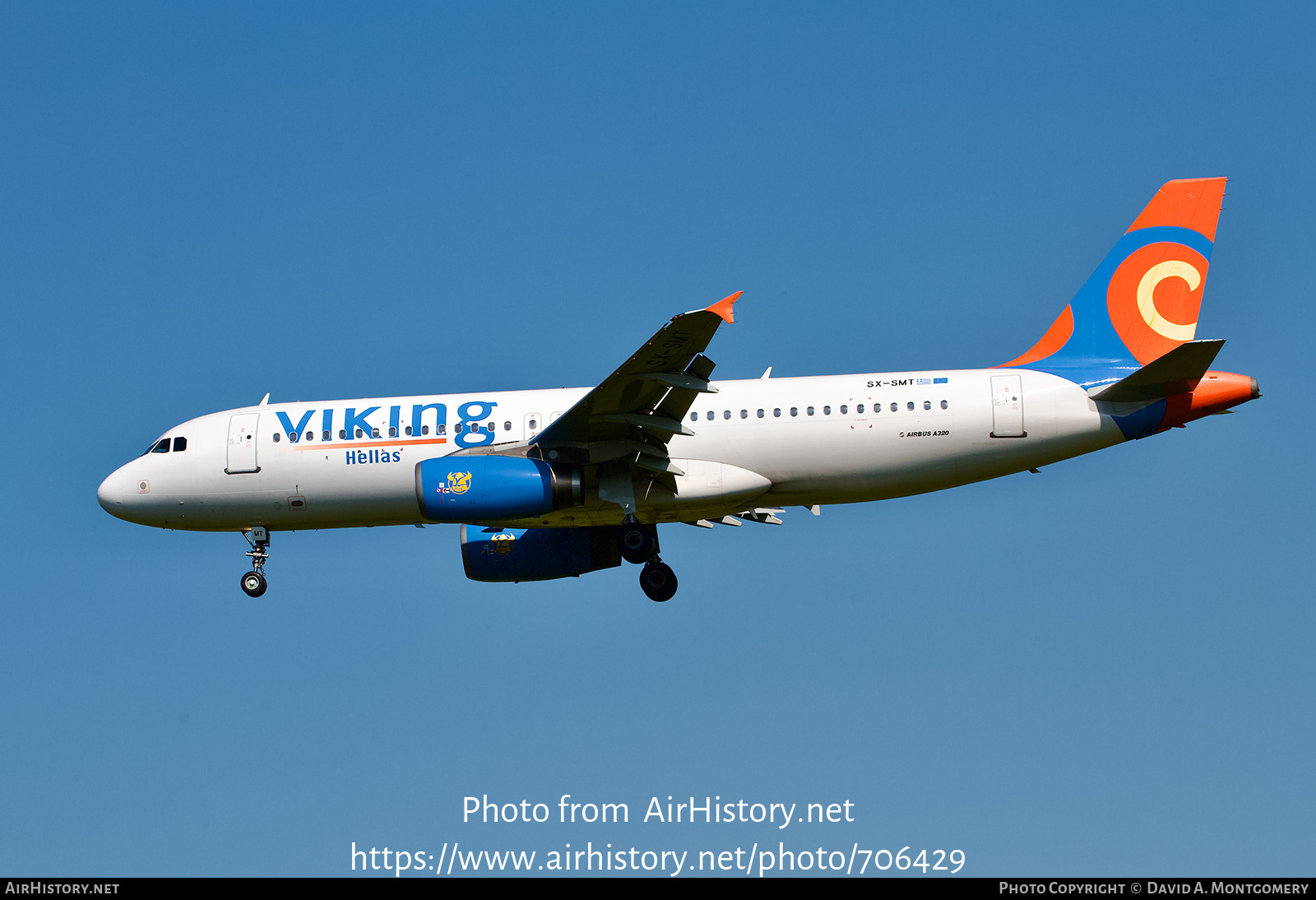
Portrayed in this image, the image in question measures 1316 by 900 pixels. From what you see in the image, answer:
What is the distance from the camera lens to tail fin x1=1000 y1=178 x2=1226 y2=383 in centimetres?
2583

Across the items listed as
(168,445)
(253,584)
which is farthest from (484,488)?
(168,445)

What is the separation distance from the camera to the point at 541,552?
2819cm

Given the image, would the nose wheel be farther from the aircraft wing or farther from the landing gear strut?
the landing gear strut

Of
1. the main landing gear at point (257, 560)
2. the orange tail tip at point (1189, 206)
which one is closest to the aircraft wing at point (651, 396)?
the main landing gear at point (257, 560)

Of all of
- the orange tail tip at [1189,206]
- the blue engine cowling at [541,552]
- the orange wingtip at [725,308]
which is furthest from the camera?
the blue engine cowling at [541,552]

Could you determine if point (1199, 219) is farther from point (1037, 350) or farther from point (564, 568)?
point (564, 568)

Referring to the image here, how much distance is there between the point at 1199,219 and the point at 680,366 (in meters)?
10.7

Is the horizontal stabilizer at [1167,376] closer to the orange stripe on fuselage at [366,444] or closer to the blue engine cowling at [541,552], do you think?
the blue engine cowling at [541,552]

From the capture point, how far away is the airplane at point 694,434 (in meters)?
23.9

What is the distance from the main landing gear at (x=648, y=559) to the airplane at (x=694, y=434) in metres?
0.03

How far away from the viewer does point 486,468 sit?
23812mm

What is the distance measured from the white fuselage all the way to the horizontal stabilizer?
468 millimetres

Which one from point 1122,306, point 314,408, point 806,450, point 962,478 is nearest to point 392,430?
point 314,408

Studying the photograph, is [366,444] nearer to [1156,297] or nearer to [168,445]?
[168,445]
